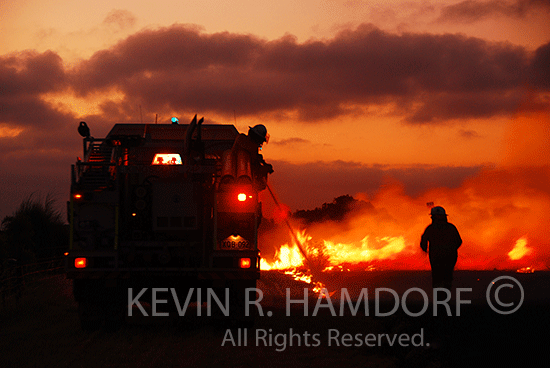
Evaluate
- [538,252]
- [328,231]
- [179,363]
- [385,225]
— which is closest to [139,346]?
[179,363]

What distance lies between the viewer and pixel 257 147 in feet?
48.3

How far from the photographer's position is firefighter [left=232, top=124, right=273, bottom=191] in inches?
571

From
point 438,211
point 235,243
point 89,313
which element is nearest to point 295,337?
point 235,243

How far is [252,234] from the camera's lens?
13.6 metres

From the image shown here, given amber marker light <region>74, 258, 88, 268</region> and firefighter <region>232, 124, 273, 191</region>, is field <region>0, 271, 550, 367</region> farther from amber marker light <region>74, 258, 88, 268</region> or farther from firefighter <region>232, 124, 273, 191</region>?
firefighter <region>232, 124, 273, 191</region>

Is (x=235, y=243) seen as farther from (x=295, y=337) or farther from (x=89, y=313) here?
(x=89, y=313)

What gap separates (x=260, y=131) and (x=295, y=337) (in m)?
4.30

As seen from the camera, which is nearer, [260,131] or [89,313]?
[89,313]

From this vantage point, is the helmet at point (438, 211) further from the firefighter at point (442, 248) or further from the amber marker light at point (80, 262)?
the amber marker light at point (80, 262)

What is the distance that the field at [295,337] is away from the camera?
35.4ft

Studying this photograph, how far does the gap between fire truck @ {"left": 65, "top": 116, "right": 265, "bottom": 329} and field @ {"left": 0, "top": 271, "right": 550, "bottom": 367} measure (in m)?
0.82

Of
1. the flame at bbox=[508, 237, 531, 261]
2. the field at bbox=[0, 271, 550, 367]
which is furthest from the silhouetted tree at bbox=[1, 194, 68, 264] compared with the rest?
the flame at bbox=[508, 237, 531, 261]

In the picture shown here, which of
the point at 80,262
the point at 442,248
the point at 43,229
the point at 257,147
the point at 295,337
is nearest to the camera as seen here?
the point at 295,337

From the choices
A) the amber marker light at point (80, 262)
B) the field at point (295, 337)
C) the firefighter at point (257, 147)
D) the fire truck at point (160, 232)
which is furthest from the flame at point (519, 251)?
the amber marker light at point (80, 262)
